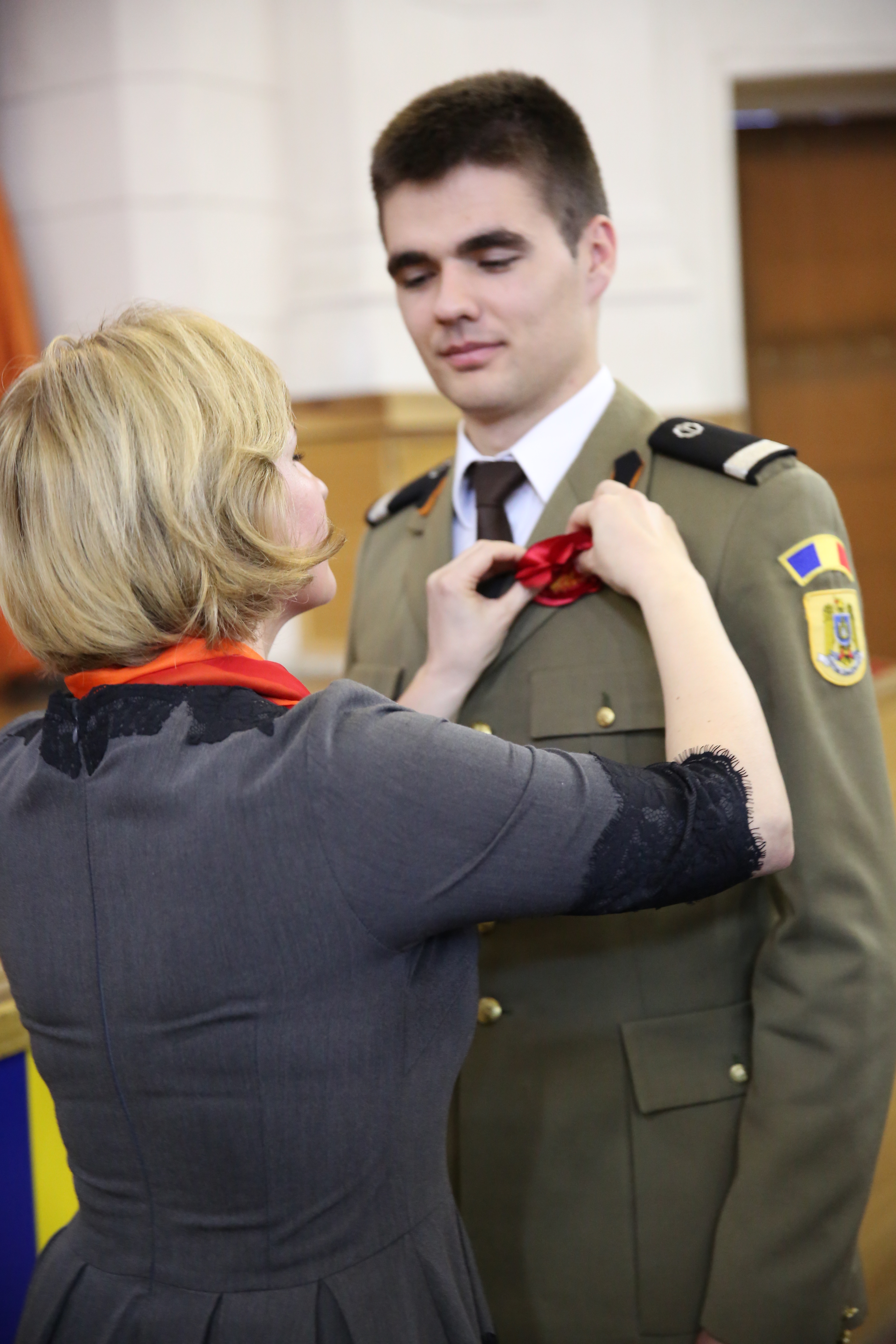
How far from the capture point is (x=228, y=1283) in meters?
0.83

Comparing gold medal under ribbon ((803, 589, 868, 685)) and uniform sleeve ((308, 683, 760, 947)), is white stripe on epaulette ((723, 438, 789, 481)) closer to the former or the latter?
gold medal under ribbon ((803, 589, 868, 685))

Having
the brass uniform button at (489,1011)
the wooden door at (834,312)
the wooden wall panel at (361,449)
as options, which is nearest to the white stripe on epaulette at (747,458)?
the brass uniform button at (489,1011)

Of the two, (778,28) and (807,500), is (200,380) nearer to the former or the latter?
(807,500)

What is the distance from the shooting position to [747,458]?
1166 mm

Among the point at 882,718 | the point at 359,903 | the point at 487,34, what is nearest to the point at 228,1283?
the point at 359,903

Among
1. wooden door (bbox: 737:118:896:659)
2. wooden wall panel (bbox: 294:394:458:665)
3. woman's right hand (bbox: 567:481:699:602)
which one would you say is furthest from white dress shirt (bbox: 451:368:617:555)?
wooden door (bbox: 737:118:896:659)

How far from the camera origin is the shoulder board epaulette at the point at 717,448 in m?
1.16

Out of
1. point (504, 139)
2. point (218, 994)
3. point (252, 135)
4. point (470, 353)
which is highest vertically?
point (252, 135)

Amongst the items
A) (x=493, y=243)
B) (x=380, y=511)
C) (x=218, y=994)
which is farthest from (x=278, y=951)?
(x=380, y=511)

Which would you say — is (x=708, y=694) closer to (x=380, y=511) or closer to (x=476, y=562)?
(x=476, y=562)

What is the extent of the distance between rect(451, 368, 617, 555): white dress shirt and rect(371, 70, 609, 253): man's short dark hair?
0.16 meters

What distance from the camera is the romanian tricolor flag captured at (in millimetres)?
1289

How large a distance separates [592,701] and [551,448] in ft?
0.95

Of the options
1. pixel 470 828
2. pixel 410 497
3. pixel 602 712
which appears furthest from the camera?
pixel 410 497
